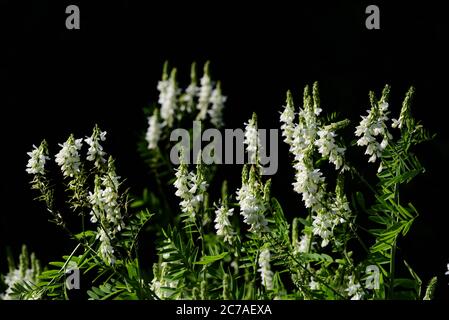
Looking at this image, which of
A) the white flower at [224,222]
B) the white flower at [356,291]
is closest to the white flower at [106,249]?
the white flower at [224,222]

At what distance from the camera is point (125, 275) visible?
2.36 metres

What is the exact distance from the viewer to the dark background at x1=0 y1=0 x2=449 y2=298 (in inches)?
175

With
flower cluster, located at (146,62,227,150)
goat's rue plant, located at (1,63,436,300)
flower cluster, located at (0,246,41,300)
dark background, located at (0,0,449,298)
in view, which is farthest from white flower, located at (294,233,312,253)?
dark background, located at (0,0,449,298)

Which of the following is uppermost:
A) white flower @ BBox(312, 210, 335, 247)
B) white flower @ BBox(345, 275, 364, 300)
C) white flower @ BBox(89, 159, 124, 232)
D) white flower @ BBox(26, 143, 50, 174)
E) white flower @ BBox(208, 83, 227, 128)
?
white flower @ BBox(208, 83, 227, 128)

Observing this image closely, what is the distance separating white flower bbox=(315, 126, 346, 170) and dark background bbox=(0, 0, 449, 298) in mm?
2063

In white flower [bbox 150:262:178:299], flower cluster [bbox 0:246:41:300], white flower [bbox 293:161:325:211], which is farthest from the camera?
flower cluster [bbox 0:246:41:300]

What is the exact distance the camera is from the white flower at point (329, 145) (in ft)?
7.41

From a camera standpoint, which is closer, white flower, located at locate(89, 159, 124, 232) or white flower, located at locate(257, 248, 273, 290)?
white flower, located at locate(89, 159, 124, 232)

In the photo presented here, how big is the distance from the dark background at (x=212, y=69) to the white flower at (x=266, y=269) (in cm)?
158

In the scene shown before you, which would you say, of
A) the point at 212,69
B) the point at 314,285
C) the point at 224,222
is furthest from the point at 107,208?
the point at 212,69

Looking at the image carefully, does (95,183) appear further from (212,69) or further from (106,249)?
(212,69)

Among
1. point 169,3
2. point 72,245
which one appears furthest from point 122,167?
point 169,3

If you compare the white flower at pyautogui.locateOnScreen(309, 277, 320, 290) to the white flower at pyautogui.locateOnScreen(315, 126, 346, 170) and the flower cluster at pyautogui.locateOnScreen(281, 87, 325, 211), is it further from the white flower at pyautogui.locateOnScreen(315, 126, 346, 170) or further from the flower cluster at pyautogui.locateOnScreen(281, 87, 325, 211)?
the white flower at pyautogui.locateOnScreen(315, 126, 346, 170)
